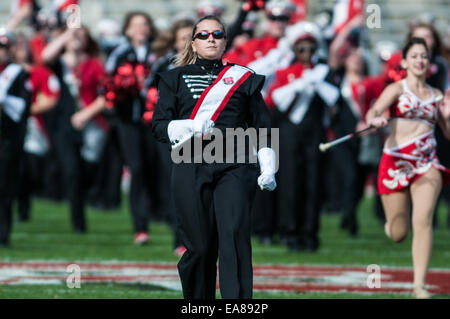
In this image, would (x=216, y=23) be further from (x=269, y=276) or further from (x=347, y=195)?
(x=347, y=195)

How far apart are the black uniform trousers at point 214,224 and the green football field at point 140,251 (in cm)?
156

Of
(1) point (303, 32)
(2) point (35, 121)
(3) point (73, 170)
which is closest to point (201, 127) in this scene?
(1) point (303, 32)

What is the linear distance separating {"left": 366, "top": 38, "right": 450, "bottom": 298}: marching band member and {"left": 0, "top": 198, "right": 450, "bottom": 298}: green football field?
0.70 m

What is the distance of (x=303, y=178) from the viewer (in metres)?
11.7

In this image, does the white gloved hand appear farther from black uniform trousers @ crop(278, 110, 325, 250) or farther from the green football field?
black uniform trousers @ crop(278, 110, 325, 250)

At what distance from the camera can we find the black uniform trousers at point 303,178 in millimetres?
11602

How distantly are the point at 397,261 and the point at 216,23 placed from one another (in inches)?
182

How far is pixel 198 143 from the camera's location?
6.54 m

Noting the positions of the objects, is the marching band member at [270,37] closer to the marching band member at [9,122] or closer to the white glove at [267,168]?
the marching band member at [9,122]

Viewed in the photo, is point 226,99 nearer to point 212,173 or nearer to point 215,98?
point 215,98

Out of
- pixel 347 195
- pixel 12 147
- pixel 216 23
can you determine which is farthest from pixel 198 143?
pixel 347 195

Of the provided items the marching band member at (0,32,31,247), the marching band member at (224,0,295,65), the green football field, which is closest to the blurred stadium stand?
the green football field

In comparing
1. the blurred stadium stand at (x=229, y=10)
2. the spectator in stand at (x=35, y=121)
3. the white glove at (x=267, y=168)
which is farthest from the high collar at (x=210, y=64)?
the blurred stadium stand at (x=229, y=10)

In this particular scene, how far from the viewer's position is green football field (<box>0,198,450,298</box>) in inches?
327
